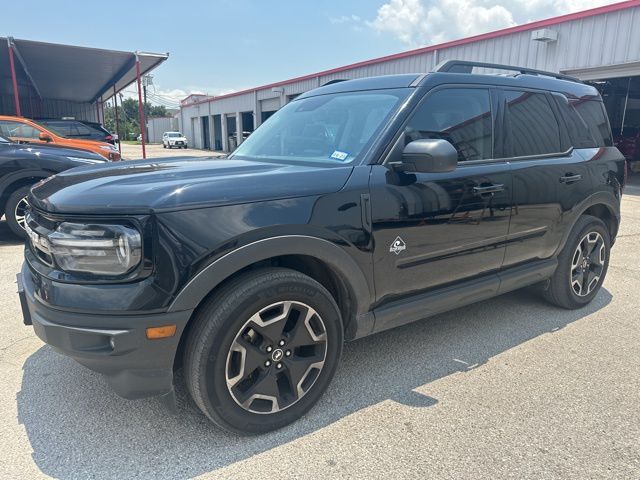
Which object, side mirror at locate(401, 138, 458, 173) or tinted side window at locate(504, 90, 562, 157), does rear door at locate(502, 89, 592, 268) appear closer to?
tinted side window at locate(504, 90, 562, 157)

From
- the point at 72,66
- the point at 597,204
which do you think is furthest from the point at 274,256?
the point at 72,66

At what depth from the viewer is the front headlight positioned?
1.97m

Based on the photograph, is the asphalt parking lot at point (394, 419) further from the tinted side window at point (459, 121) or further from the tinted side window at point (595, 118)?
the tinted side window at point (595, 118)

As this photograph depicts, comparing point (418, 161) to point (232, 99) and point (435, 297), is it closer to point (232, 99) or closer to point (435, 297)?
point (435, 297)

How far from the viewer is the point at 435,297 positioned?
2979 mm

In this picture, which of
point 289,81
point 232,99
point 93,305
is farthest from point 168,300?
point 232,99

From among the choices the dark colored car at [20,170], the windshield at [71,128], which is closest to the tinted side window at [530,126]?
the dark colored car at [20,170]

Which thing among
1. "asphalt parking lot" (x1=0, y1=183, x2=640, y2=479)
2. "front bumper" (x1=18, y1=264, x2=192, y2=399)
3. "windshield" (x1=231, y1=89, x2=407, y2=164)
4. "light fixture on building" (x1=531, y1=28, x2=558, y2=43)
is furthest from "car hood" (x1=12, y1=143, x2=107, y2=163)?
"light fixture on building" (x1=531, y1=28, x2=558, y2=43)

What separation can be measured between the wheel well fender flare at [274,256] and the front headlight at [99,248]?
266 millimetres

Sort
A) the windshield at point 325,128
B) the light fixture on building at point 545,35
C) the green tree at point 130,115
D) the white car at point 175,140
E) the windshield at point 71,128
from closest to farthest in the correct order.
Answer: the windshield at point 325,128
the windshield at point 71,128
the light fixture on building at point 545,35
the white car at point 175,140
the green tree at point 130,115

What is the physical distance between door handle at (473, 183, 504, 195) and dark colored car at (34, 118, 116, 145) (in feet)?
39.7

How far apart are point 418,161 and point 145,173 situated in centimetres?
148

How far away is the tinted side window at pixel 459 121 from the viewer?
2885 mm

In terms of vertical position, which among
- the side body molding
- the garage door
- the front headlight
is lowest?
the side body molding
